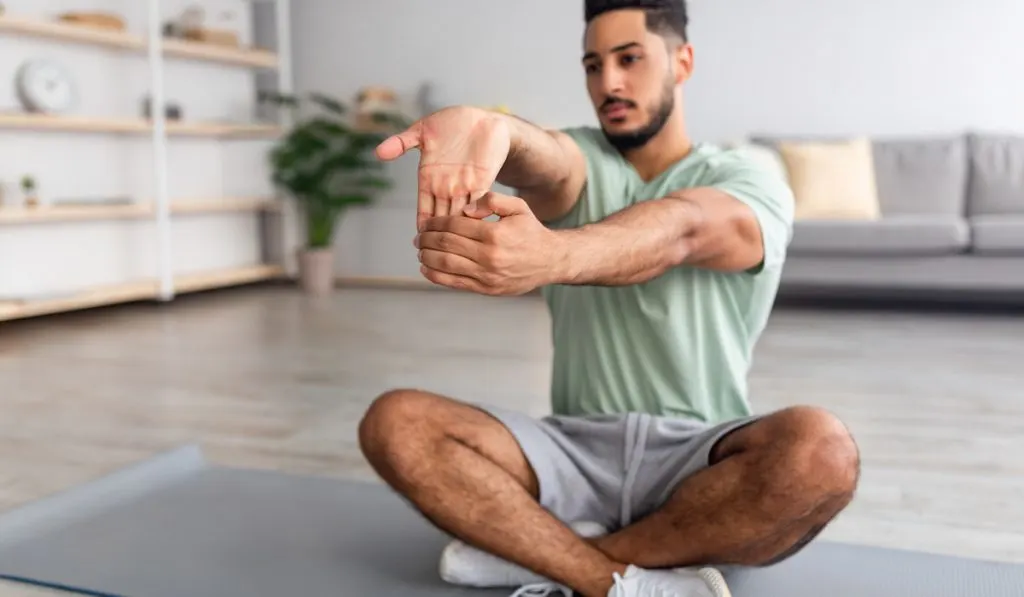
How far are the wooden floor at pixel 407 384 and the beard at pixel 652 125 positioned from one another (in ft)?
2.82

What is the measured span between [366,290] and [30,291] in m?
1.88

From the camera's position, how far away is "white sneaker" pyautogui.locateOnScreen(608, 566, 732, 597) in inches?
55.4

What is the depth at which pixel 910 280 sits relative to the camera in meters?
4.45

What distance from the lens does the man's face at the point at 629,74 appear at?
1534 millimetres

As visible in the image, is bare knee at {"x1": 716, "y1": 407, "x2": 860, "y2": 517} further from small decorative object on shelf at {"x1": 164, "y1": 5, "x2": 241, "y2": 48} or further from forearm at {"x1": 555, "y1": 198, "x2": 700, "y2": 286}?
small decorative object on shelf at {"x1": 164, "y1": 5, "x2": 241, "y2": 48}

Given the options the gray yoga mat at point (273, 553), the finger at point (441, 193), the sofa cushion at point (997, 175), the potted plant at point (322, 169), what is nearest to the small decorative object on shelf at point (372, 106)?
the potted plant at point (322, 169)

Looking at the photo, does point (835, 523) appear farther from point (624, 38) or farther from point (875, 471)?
point (624, 38)

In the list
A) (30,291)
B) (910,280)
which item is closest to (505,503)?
(910,280)

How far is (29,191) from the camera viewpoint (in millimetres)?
4355

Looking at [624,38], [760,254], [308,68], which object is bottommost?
[760,254]

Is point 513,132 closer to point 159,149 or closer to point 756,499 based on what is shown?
point 756,499

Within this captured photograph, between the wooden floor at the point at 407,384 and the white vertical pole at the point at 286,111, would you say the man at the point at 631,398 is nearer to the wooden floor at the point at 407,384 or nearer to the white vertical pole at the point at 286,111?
the wooden floor at the point at 407,384

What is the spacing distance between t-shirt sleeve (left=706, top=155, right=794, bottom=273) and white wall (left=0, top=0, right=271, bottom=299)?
375cm

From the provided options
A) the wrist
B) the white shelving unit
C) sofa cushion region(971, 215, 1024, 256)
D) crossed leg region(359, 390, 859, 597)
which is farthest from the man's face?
the white shelving unit
